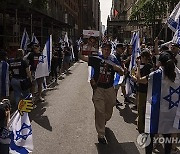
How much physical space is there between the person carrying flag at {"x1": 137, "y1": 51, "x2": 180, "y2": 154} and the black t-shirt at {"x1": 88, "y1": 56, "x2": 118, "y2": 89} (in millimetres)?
1744

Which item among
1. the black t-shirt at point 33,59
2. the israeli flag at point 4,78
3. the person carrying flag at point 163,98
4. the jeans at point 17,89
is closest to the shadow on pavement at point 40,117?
the jeans at point 17,89

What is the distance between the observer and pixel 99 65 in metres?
6.56

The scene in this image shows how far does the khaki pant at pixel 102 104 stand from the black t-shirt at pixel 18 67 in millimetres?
2468

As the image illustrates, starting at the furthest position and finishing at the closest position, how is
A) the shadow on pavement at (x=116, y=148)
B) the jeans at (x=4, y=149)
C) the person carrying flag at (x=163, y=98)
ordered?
1. the shadow on pavement at (x=116, y=148)
2. the person carrying flag at (x=163, y=98)
3. the jeans at (x=4, y=149)

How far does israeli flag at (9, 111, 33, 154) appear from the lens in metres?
4.57

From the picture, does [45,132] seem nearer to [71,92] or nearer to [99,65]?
[99,65]

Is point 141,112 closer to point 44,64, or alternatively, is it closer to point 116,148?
point 116,148

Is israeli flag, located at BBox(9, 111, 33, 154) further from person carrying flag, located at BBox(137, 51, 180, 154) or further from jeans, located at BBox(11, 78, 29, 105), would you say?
jeans, located at BBox(11, 78, 29, 105)

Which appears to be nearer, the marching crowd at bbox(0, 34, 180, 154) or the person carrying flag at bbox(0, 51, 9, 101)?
the marching crowd at bbox(0, 34, 180, 154)

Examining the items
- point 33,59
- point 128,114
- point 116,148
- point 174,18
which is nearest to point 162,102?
point 116,148

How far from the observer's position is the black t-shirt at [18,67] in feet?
27.3

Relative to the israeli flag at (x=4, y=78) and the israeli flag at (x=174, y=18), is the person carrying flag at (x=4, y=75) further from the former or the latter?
the israeli flag at (x=174, y=18)

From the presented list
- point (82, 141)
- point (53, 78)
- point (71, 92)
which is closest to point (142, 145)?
point (82, 141)

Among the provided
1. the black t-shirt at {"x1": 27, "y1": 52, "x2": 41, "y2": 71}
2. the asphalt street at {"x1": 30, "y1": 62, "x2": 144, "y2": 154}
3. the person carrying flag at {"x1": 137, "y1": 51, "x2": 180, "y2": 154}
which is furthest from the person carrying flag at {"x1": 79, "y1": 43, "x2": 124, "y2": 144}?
the black t-shirt at {"x1": 27, "y1": 52, "x2": 41, "y2": 71}
